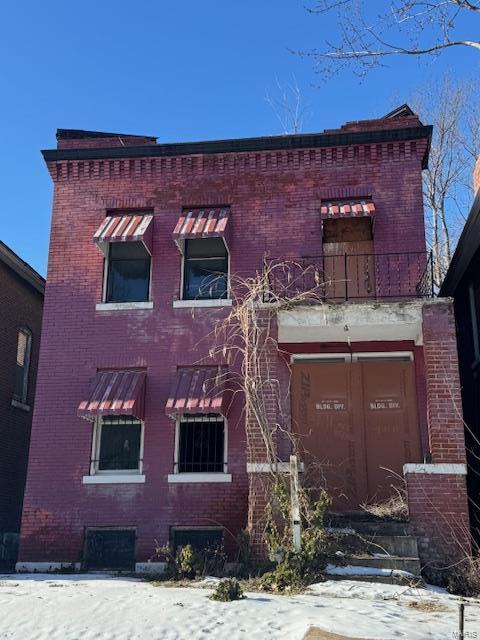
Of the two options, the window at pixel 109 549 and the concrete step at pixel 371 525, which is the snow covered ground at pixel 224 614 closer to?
the concrete step at pixel 371 525

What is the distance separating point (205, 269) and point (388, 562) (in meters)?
6.29

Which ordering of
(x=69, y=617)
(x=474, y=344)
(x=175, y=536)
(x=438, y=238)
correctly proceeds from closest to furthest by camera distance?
(x=69, y=617) → (x=175, y=536) → (x=474, y=344) → (x=438, y=238)

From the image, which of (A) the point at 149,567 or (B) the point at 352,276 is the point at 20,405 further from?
(B) the point at 352,276

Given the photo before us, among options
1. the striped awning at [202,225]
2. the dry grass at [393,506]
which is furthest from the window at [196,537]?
the striped awning at [202,225]

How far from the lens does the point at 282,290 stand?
1230cm

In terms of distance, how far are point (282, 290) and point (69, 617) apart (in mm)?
6718

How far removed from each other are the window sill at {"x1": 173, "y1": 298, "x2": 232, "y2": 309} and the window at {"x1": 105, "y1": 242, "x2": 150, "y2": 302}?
2.88ft

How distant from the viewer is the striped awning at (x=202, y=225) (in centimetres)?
1259

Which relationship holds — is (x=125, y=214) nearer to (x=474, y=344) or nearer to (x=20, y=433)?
(x=20, y=433)

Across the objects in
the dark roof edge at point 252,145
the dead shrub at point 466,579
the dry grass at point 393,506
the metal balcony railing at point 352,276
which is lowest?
the dead shrub at point 466,579

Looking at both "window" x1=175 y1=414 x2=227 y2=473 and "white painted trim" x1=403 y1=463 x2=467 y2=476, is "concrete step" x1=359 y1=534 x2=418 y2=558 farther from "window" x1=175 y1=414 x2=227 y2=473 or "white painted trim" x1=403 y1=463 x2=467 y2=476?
"window" x1=175 y1=414 x2=227 y2=473

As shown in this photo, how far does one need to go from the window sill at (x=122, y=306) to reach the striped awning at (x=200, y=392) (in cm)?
142

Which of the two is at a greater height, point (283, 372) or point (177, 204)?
point (177, 204)

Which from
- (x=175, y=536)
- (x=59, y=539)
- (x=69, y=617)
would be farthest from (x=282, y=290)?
(x=69, y=617)
